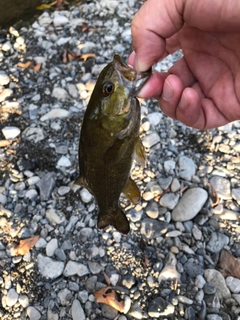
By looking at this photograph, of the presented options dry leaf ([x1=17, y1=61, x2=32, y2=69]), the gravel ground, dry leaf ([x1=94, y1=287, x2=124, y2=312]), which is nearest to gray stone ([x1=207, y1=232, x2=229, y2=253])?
the gravel ground

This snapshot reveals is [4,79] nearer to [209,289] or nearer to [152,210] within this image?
A: [152,210]

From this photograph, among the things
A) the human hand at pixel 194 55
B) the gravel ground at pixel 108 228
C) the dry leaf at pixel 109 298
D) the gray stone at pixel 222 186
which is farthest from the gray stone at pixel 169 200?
the human hand at pixel 194 55

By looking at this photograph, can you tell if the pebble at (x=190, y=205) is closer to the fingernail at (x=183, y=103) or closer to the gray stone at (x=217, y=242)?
the gray stone at (x=217, y=242)

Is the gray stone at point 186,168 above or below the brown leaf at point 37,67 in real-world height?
below

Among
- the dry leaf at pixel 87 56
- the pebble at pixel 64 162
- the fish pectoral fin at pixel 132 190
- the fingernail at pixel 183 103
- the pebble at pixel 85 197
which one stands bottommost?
the pebble at pixel 85 197

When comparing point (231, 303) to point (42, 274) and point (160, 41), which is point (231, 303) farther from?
point (160, 41)

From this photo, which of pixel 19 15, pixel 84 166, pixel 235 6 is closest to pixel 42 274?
pixel 84 166

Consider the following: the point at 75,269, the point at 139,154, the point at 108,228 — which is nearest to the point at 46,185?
the point at 108,228
